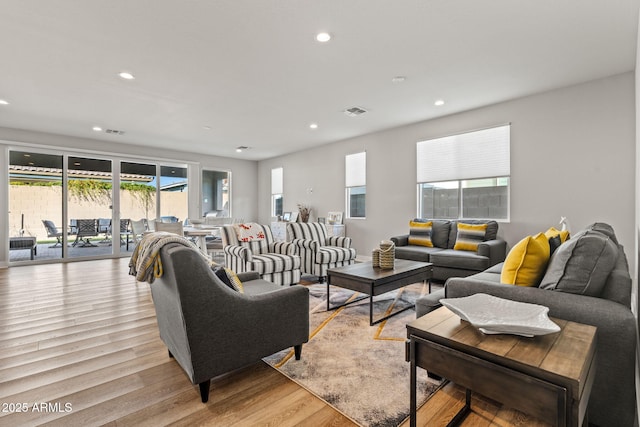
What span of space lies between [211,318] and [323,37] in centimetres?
256

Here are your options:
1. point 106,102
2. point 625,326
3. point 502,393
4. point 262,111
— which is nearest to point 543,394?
point 502,393

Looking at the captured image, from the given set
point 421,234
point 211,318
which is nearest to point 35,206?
point 211,318

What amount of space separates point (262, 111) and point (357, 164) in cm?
254

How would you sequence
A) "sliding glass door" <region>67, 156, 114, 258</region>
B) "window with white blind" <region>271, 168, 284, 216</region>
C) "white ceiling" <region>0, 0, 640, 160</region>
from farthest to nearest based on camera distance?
"window with white blind" <region>271, 168, 284, 216</region>
"sliding glass door" <region>67, 156, 114, 258</region>
"white ceiling" <region>0, 0, 640, 160</region>

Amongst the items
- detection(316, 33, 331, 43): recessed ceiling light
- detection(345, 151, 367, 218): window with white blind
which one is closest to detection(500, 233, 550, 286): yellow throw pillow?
detection(316, 33, 331, 43): recessed ceiling light

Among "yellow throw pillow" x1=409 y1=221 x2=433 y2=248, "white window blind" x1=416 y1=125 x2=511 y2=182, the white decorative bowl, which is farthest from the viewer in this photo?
"yellow throw pillow" x1=409 y1=221 x2=433 y2=248

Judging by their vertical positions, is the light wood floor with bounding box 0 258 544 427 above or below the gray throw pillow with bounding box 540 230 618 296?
below

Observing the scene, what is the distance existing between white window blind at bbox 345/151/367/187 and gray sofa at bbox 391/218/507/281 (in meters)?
1.96

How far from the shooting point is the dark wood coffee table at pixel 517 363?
0.97 m

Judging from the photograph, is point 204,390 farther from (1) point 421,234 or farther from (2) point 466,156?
(2) point 466,156

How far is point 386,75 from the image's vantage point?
3.62 m

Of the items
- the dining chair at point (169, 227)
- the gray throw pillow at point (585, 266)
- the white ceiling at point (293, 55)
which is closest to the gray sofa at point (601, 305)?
the gray throw pillow at point (585, 266)

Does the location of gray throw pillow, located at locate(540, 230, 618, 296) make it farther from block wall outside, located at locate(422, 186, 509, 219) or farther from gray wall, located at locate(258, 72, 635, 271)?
block wall outside, located at locate(422, 186, 509, 219)

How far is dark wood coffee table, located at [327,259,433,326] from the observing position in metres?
2.86
